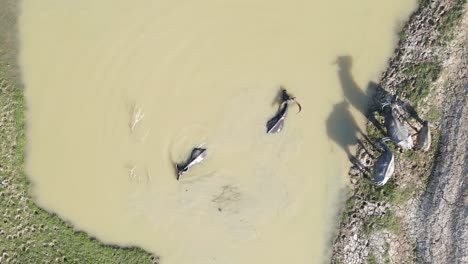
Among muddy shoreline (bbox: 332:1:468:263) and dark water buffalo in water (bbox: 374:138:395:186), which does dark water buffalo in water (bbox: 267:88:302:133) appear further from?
dark water buffalo in water (bbox: 374:138:395:186)

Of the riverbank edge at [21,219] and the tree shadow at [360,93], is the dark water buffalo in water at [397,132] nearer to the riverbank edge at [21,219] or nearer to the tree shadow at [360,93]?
the tree shadow at [360,93]

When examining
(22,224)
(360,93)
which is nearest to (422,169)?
(360,93)

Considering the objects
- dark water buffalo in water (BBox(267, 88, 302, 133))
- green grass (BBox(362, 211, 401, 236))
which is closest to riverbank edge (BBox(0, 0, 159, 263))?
dark water buffalo in water (BBox(267, 88, 302, 133))

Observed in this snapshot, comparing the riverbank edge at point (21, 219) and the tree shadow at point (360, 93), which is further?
the riverbank edge at point (21, 219)

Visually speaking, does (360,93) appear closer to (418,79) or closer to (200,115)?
(418,79)

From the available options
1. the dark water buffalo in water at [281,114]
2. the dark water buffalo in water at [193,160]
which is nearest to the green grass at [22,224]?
the dark water buffalo in water at [193,160]

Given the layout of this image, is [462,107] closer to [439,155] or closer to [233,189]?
[439,155]
